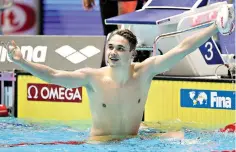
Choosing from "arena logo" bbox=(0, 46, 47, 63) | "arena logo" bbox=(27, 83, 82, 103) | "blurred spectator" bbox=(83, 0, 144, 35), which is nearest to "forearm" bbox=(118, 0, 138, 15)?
"blurred spectator" bbox=(83, 0, 144, 35)

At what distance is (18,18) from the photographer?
10.7 meters

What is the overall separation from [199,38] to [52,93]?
2.49 meters

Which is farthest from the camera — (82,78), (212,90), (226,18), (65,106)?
(65,106)

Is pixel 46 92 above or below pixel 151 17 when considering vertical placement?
below

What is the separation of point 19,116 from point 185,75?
1.58m

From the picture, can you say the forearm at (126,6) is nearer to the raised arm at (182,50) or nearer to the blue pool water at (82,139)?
the blue pool water at (82,139)

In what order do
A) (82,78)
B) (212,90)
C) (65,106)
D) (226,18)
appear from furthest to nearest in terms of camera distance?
(65,106) < (212,90) < (82,78) < (226,18)

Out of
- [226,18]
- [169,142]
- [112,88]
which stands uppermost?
[226,18]

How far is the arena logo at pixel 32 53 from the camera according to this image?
7523mm

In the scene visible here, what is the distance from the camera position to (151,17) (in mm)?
7512

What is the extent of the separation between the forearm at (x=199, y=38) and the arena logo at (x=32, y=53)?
244cm

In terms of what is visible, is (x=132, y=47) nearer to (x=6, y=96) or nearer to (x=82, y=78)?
(x=82, y=78)

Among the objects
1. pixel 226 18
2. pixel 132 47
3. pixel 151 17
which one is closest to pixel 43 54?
pixel 151 17

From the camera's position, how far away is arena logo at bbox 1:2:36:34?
10602mm
